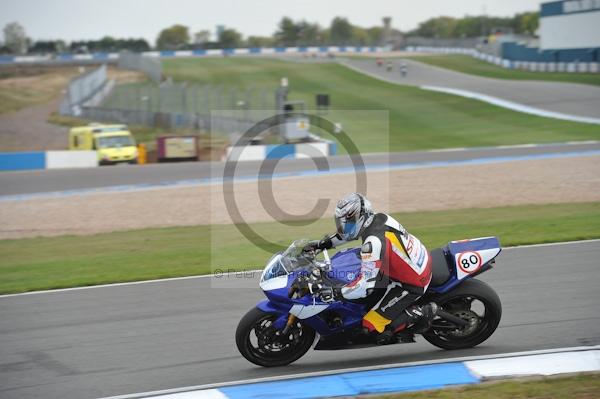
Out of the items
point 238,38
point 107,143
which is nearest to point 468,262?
point 107,143

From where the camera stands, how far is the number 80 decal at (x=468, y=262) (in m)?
7.79

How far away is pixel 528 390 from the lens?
6.65 metres

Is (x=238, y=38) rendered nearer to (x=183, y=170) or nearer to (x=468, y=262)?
(x=183, y=170)

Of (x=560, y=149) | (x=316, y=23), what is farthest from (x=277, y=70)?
(x=316, y=23)

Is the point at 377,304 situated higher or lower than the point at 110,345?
higher

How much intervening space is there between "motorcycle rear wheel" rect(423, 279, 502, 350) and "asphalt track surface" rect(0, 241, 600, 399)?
0.14m

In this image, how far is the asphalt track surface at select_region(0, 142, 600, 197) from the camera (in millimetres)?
25031

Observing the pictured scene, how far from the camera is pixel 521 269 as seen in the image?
11.3m

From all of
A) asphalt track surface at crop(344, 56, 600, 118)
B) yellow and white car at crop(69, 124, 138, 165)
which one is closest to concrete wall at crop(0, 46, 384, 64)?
asphalt track surface at crop(344, 56, 600, 118)

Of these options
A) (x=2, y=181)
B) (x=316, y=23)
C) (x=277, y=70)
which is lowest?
(x=2, y=181)

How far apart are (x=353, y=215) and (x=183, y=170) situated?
20.9 metres

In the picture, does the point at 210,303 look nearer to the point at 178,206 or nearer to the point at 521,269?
the point at 521,269

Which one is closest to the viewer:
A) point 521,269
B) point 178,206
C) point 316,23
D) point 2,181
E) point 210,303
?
point 210,303

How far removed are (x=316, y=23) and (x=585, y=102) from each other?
13659 cm
